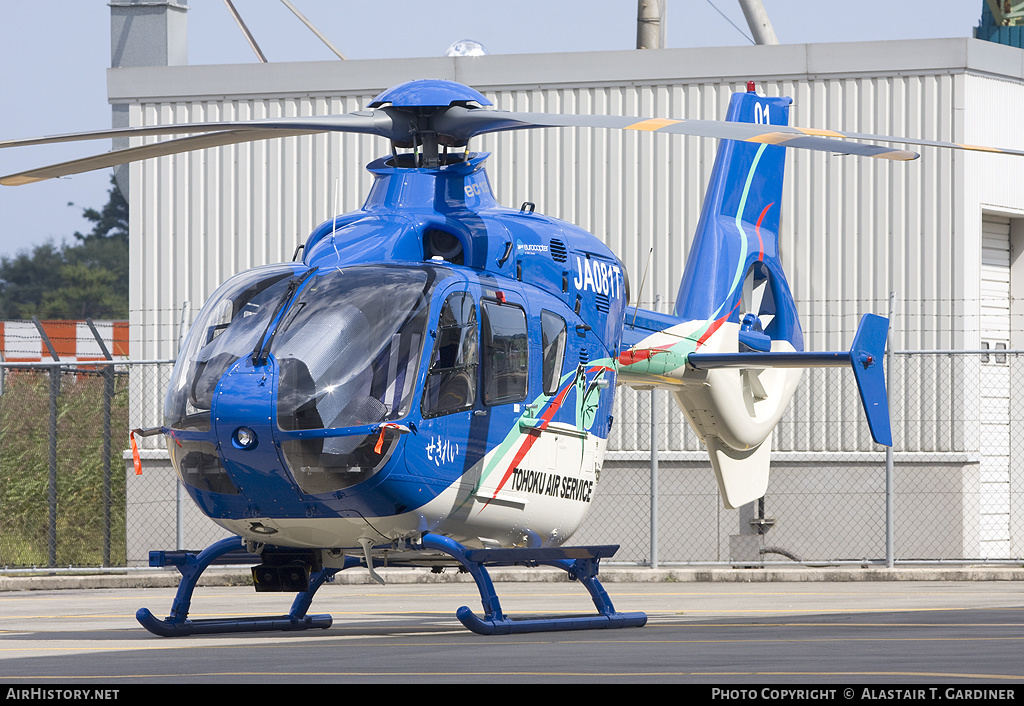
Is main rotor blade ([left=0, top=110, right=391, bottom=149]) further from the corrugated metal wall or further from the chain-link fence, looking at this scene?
the corrugated metal wall

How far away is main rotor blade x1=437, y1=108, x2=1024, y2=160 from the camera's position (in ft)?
30.1

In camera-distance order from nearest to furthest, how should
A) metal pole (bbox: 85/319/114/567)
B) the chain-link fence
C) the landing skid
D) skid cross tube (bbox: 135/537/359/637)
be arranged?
the landing skid < skid cross tube (bbox: 135/537/359/637) < the chain-link fence < metal pole (bbox: 85/319/114/567)

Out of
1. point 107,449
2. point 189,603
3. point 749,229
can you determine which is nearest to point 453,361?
point 189,603

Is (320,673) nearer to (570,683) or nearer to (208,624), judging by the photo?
(570,683)

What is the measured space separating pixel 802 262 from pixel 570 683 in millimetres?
12479

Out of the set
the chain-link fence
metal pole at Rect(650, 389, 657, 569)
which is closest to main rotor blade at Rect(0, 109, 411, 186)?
the chain-link fence

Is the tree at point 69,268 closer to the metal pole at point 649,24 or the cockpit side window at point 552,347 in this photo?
the metal pole at point 649,24

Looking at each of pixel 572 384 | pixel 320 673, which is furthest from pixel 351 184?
pixel 320 673

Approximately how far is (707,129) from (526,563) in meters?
3.03

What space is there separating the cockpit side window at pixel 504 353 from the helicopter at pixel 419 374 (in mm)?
16

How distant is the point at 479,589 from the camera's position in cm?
961

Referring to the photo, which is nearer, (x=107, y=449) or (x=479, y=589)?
(x=479, y=589)

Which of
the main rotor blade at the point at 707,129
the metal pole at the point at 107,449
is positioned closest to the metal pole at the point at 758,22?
the metal pole at the point at 107,449

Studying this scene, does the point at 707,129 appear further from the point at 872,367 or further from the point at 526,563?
the point at 526,563
